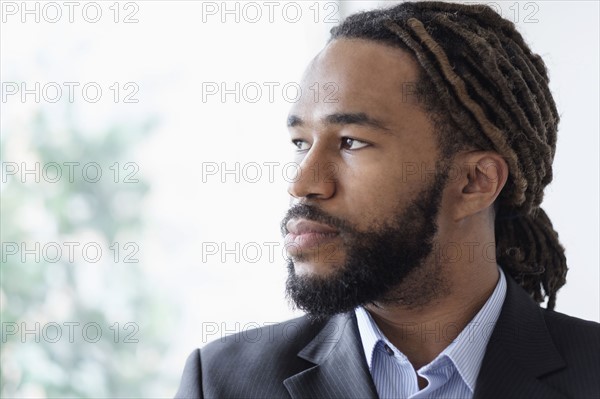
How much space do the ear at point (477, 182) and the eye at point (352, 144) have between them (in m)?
0.21

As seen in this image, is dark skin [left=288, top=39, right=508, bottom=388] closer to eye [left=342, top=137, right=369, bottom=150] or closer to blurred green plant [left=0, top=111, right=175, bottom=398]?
eye [left=342, top=137, right=369, bottom=150]

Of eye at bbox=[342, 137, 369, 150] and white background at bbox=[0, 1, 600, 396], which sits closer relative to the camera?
eye at bbox=[342, 137, 369, 150]

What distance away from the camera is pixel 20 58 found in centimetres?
201

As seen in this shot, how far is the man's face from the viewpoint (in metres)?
1.52

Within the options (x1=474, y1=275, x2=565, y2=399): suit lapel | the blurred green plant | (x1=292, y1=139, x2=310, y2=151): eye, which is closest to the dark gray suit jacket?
(x1=474, y1=275, x2=565, y2=399): suit lapel

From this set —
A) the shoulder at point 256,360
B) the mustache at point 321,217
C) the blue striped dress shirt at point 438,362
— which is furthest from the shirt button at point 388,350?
the mustache at point 321,217

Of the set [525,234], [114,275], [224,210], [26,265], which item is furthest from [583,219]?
[26,265]

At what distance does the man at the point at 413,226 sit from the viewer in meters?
1.52

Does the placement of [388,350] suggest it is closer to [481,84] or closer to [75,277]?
[481,84]

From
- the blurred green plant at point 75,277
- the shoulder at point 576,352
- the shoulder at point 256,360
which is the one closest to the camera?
the shoulder at point 576,352

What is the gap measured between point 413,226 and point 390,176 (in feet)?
0.36

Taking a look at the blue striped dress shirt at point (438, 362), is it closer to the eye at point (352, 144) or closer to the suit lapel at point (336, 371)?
the suit lapel at point (336, 371)

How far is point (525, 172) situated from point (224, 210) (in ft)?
3.16

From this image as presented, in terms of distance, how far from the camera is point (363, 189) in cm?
152
